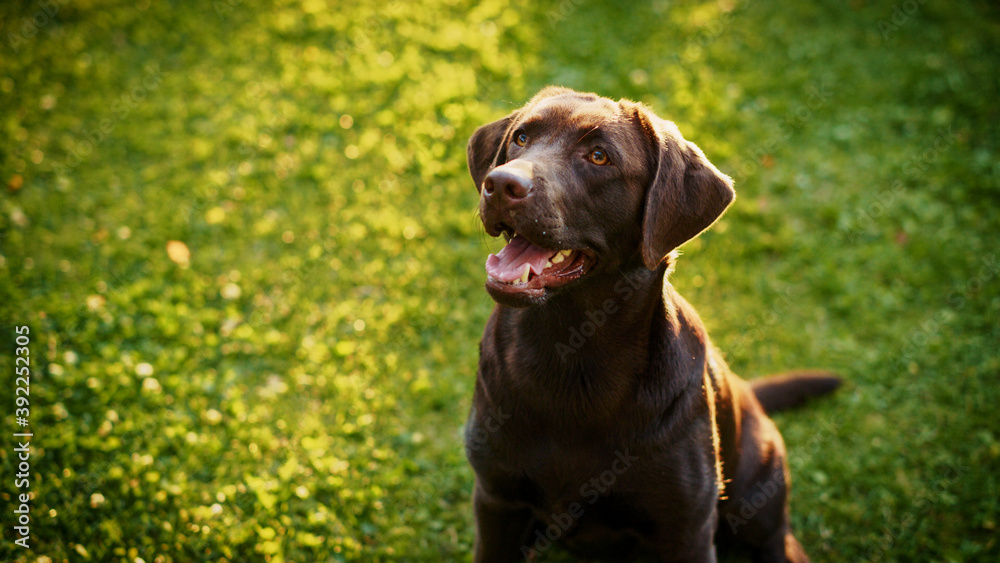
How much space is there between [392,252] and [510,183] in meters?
3.31

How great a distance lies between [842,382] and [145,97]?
7.00m

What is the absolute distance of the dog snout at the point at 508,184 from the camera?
2.35 meters

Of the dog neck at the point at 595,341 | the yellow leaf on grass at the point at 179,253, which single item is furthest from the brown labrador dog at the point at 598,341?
the yellow leaf on grass at the point at 179,253

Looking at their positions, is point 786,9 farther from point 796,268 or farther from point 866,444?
point 866,444

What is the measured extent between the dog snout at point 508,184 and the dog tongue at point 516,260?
27cm

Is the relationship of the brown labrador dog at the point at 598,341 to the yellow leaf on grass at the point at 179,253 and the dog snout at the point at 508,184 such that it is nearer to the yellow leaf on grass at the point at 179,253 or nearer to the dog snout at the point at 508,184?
the dog snout at the point at 508,184

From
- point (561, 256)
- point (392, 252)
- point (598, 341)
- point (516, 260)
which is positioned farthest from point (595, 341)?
point (392, 252)

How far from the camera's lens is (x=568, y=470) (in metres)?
2.75

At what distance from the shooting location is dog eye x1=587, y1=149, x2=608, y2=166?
2637mm

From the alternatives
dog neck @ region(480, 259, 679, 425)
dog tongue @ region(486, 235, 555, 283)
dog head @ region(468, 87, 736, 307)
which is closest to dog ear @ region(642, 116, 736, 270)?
dog head @ region(468, 87, 736, 307)

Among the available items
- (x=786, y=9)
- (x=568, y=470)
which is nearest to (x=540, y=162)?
(x=568, y=470)

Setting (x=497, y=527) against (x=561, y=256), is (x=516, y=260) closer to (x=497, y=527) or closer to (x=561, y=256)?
(x=561, y=256)

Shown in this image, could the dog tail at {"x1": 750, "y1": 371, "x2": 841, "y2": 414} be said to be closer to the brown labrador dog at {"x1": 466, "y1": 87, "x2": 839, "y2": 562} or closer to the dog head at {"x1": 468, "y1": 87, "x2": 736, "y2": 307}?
the brown labrador dog at {"x1": 466, "y1": 87, "x2": 839, "y2": 562}

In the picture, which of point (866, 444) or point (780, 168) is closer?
point (866, 444)
